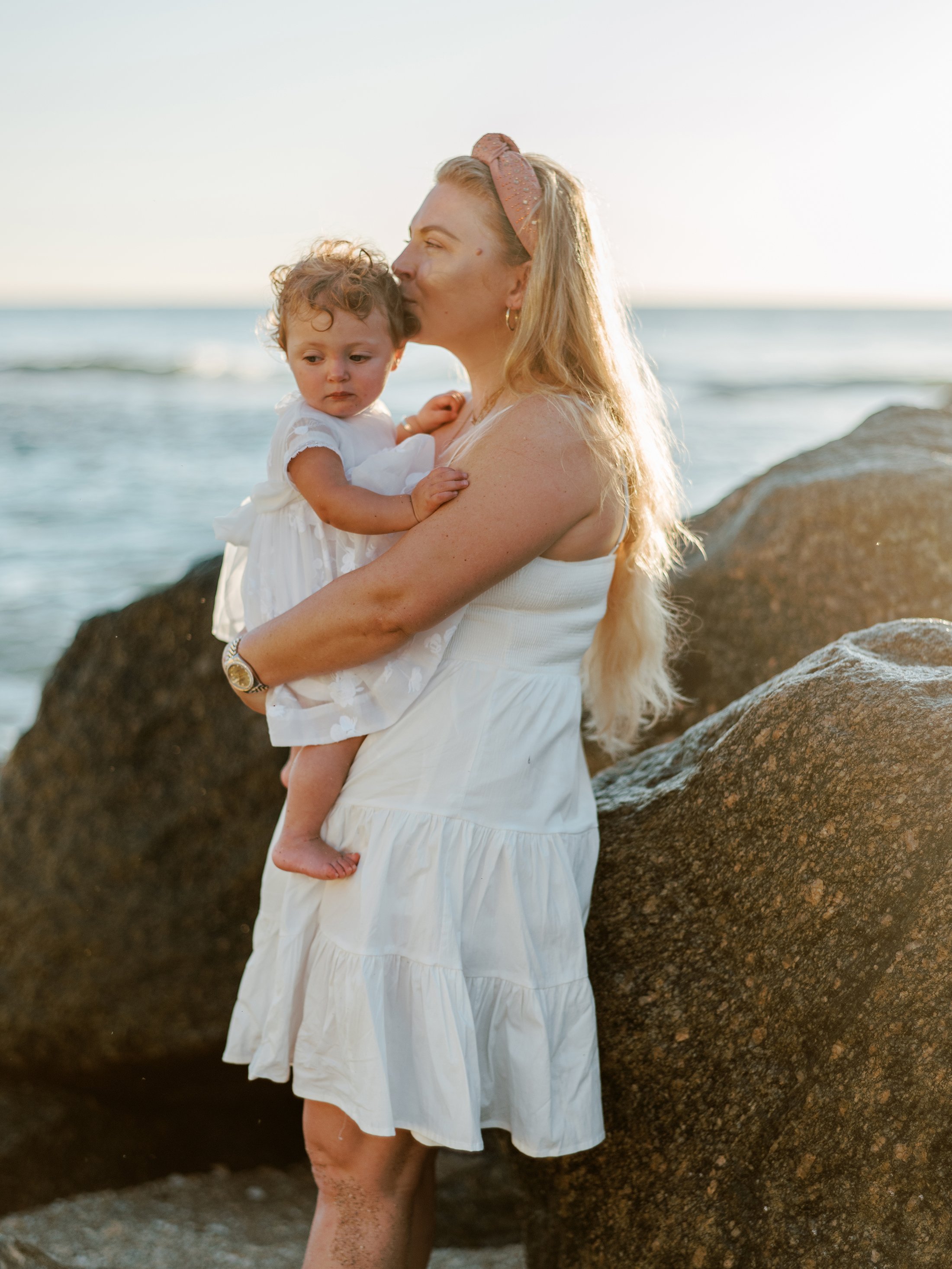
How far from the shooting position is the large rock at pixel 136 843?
2.96m

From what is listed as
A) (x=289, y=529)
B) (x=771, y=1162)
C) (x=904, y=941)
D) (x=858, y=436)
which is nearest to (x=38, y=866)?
(x=289, y=529)

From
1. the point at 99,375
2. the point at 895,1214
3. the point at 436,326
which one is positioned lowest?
the point at 99,375

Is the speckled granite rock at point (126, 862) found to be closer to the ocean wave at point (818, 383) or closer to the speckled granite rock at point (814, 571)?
the speckled granite rock at point (814, 571)

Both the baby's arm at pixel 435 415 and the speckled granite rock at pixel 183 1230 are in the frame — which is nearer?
the baby's arm at pixel 435 415

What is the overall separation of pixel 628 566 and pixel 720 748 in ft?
1.48

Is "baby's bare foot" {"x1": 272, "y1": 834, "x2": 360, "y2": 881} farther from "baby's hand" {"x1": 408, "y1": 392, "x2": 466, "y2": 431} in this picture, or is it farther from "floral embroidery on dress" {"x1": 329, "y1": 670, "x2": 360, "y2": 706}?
"baby's hand" {"x1": 408, "y1": 392, "x2": 466, "y2": 431}

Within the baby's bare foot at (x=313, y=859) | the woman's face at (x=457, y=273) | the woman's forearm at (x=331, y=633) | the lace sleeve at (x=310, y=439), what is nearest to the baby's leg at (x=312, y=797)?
the baby's bare foot at (x=313, y=859)

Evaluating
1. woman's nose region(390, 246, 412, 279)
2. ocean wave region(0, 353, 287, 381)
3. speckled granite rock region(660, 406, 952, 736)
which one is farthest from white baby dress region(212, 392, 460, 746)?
ocean wave region(0, 353, 287, 381)

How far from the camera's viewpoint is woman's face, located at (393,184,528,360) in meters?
2.14

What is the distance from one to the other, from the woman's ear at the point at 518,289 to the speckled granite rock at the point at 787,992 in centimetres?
88

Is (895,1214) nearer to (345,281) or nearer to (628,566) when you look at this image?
(628,566)

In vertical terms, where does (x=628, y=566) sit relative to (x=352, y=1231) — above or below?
above

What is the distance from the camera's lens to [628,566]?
7.77 feet

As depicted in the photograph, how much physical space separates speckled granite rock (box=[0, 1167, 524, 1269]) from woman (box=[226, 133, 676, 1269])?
799 millimetres
